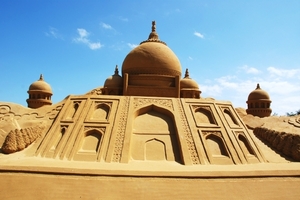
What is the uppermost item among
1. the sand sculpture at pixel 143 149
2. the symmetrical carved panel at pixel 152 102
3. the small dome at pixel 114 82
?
the small dome at pixel 114 82

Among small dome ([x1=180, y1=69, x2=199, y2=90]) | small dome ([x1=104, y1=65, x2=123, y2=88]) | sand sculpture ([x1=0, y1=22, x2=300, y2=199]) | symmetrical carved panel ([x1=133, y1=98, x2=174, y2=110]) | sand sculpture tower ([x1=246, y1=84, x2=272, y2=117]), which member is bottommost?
sand sculpture ([x1=0, y1=22, x2=300, y2=199])

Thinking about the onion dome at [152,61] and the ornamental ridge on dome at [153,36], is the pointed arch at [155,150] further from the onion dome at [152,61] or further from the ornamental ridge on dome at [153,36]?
the ornamental ridge on dome at [153,36]

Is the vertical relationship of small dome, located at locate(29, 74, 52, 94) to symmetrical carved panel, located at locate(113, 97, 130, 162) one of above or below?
above

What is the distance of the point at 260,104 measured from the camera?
19.9 m

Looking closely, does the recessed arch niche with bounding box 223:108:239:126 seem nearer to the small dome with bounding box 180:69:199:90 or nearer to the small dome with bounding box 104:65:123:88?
the small dome with bounding box 180:69:199:90

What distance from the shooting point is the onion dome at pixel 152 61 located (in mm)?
13844

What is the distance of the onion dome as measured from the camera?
1384 centimetres

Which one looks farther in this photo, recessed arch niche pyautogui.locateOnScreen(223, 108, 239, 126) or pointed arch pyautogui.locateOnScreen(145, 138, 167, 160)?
recessed arch niche pyautogui.locateOnScreen(223, 108, 239, 126)

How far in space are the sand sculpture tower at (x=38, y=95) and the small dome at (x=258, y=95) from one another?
58.1ft

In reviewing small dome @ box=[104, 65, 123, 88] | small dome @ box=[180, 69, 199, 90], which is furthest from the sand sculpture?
small dome @ box=[180, 69, 199, 90]

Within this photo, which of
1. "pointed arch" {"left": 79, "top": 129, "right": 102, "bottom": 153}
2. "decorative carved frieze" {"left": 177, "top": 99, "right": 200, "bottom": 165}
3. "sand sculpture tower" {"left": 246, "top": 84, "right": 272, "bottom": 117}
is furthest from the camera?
"sand sculpture tower" {"left": 246, "top": 84, "right": 272, "bottom": 117}

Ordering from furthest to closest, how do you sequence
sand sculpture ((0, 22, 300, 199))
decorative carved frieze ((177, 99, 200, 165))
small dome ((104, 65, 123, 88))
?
small dome ((104, 65, 123, 88))
decorative carved frieze ((177, 99, 200, 165))
sand sculpture ((0, 22, 300, 199))

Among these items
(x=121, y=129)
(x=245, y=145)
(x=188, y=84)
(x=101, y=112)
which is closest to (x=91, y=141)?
(x=121, y=129)

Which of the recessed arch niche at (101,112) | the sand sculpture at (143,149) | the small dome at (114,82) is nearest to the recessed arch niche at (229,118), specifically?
the sand sculpture at (143,149)
